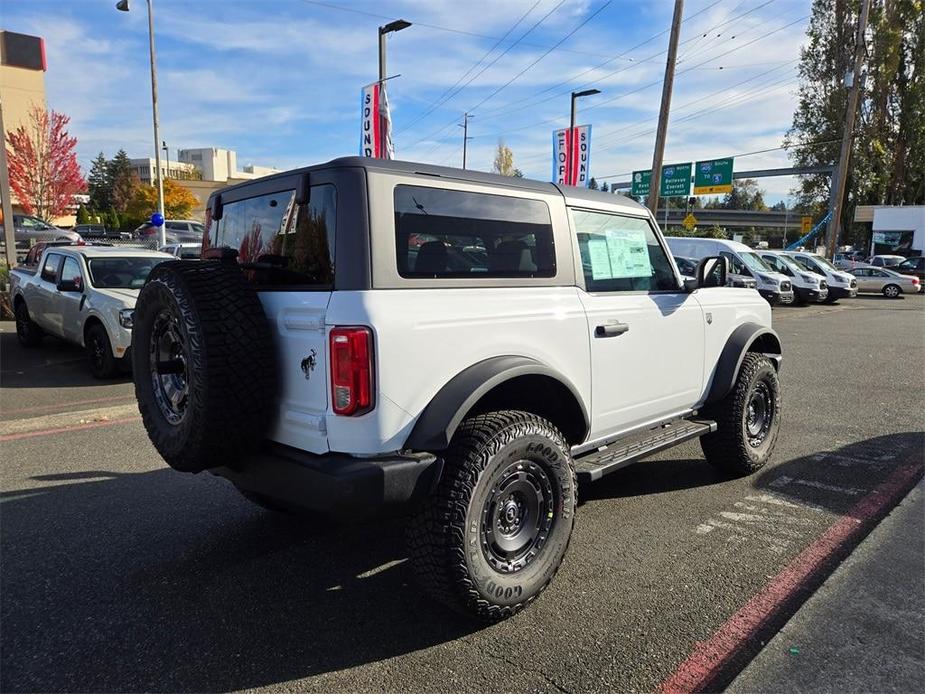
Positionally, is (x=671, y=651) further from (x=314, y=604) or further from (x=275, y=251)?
(x=275, y=251)

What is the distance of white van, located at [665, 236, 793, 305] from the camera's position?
2089 centimetres

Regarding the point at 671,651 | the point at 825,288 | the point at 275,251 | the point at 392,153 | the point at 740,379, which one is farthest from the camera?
the point at 825,288

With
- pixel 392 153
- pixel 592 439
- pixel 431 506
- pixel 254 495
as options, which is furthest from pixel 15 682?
pixel 392 153

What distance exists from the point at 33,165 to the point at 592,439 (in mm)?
43067

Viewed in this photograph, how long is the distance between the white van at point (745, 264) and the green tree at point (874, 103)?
30.2 m

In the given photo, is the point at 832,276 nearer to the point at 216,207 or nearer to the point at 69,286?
the point at 69,286

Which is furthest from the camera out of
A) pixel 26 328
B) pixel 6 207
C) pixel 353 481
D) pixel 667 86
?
pixel 667 86

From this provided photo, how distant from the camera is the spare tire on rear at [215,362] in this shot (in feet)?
8.75

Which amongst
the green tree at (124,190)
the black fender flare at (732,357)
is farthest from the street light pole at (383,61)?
the green tree at (124,190)

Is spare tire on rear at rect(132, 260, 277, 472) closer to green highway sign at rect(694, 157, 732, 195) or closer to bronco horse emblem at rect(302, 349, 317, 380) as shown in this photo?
bronco horse emblem at rect(302, 349, 317, 380)

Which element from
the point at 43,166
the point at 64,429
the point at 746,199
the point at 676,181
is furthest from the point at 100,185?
the point at 746,199

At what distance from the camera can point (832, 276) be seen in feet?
78.6

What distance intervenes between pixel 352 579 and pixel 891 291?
3085 cm

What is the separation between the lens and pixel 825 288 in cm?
2319
